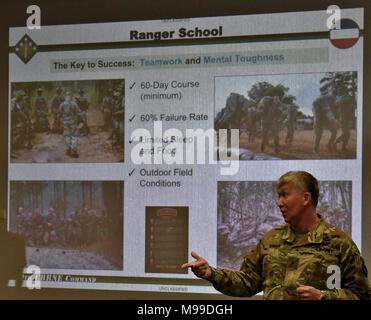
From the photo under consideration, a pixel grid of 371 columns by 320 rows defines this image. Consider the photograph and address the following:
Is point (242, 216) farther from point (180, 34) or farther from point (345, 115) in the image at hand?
point (180, 34)

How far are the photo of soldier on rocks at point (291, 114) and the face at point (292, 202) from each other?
165 mm

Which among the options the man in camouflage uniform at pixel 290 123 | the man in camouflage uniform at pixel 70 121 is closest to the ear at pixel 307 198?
the man in camouflage uniform at pixel 290 123

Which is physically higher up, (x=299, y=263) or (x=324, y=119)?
(x=324, y=119)

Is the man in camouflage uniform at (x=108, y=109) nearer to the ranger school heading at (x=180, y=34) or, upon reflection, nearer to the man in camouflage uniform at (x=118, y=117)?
the man in camouflage uniform at (x=118, y=117)

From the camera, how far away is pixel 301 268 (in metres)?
1.91

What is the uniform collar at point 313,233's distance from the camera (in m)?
1.90

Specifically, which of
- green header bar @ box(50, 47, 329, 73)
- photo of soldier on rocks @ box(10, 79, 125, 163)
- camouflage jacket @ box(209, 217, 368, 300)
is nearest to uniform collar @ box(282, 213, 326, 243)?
camouflage jacket @ box(209, 217, 368, 300)

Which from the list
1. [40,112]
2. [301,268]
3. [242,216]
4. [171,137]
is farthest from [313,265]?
[40,112]

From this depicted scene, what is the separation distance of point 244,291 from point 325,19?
1043mm

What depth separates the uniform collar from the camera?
1900 mm

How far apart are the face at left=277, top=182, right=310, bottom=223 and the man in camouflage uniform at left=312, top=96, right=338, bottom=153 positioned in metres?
0.20

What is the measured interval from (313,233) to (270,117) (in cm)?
50

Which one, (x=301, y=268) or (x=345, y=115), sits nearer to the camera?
(x=301, y=268)

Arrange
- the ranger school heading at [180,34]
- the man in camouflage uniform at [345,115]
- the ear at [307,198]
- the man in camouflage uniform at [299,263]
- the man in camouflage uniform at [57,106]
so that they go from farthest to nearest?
the man in camouflage uniform at [57,106]
the ranger school heading at [180,34]
the man in camouflage uniform at [345,115]
the ear at [307,198]
the man in camouflage uniform at [299,263]
